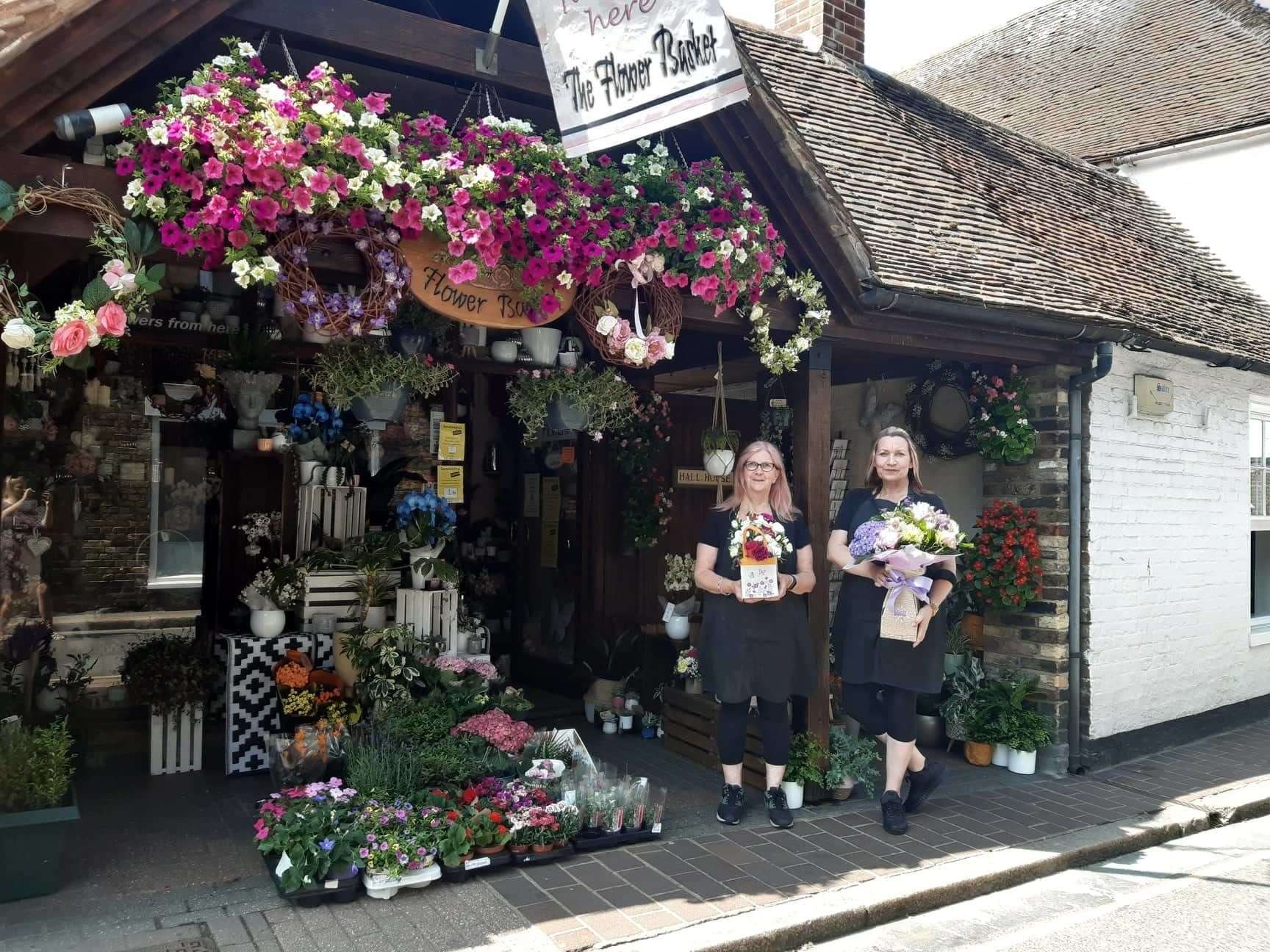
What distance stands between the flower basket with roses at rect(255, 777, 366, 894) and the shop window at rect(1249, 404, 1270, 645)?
25.7 feet

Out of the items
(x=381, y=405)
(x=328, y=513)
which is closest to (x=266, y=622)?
(x=328, y=513)

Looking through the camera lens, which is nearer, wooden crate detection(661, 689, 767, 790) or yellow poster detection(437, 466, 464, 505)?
wooden crate detection(661, 689, 767, 790)

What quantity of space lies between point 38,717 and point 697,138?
523 centimetres

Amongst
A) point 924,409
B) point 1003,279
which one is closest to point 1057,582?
point 924,409

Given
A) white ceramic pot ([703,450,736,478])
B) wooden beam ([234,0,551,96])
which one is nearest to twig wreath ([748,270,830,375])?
white ceramic pot ([703,450,736,478])

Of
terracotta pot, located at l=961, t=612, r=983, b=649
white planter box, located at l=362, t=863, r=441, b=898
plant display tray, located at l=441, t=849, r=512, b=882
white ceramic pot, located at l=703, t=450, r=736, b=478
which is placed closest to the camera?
white planter box, located at l=362, t=863, r=441, b=898

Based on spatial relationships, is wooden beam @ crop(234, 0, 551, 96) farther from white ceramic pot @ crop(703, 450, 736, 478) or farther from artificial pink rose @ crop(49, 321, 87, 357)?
white ceramic pot @ crop(703, 450, 736, 478)

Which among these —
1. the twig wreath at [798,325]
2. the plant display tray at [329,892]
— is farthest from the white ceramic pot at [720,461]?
the plant display tray at [329,892]

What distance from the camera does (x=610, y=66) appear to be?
14.8ft

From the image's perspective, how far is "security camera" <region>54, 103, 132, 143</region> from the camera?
12.1 feet

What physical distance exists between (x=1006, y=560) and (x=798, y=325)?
7.86 ft

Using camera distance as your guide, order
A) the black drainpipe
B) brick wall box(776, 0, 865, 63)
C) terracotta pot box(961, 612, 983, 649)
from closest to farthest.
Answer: the black drainpipe
terracotta pot box(961, 612, 983, 649)
brick wall box(776, 0, 865, 63)

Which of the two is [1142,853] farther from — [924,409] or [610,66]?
[610,66]

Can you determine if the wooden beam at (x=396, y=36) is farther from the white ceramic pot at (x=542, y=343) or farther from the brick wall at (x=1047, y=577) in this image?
the brick wall at (x=1047, y=577)
